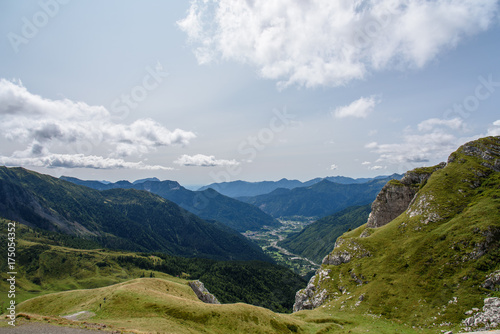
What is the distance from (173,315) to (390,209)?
405 ft

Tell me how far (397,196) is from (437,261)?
65.6 metres

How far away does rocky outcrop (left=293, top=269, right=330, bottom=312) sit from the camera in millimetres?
82119

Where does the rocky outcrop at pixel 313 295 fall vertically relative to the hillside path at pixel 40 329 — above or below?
below

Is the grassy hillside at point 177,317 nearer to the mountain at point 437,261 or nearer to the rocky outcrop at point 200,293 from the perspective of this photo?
the mountain at point 437,261

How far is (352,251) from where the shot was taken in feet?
302

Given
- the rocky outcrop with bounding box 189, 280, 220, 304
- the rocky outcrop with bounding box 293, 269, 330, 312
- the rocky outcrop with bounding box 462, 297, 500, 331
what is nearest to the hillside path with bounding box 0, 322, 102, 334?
the rocky outcrop with bounding box 462, 297, 500, 331

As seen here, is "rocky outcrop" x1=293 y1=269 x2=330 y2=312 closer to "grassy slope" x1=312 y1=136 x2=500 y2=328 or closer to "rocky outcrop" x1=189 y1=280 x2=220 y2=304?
"grassy slope" x1=312 y1=136 x2=500 y2=328

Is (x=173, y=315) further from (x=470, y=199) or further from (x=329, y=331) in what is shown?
(x=470, y=199)

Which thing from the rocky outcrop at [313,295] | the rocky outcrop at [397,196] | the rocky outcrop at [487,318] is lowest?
the rocky outcrop at [313,295]

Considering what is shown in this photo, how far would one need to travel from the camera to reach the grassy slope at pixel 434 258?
187 ft

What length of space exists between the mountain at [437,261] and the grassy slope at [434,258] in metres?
0.18

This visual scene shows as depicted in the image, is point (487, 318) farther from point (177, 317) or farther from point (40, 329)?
point (40, 329)

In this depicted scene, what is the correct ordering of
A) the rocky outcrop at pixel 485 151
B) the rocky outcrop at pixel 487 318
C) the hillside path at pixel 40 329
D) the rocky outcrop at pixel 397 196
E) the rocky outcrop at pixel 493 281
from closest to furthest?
the hillside path at pixel 40 329 → the rocky outcrop at pixel 487 318 → the rocky outcrop at pixel 493 281 → the rocky outcrop at pixel 485 151 → the rocky outcrop at pixel 397 196

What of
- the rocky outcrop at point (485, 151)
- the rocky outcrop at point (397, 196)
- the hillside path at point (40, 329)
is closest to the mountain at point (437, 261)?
the rocky outcrop at point (485, 151)
